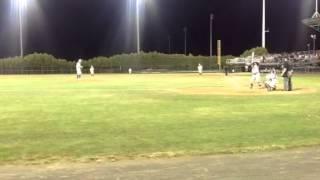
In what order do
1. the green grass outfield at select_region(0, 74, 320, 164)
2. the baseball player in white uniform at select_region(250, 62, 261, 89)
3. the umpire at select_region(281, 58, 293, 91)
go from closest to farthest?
the green grass outfield at select_region(0, 74, 320, 164) → the umpire at select_region(281, 58, 293, 91) → the baseball player in white uniform at select_region(250, 62, 261, 89)

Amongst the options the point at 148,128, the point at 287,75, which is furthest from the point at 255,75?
the point at 148,128

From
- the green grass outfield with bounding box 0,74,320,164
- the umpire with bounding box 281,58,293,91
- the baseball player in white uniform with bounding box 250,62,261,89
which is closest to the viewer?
the green grass outfield with bounding box 0,74,320,164

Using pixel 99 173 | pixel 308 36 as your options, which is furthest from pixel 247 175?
pixel 308 36

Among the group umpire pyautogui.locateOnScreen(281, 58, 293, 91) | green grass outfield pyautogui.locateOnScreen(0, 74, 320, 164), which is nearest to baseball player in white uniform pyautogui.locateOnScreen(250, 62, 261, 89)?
umpire pyautogui.locateOnScreen(281, 58, 293, 91)

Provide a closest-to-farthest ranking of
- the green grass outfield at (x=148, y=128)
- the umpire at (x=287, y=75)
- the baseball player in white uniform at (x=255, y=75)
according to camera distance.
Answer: the green grass outfield at (x=148, y=128)
the umpire at (x=287, y=75)
the baseball player in white uniform at (x=255, y=75)

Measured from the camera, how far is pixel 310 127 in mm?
17484

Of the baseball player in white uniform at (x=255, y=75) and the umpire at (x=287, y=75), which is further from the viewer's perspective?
the baseball player in white uniform at (x=255, y=75)

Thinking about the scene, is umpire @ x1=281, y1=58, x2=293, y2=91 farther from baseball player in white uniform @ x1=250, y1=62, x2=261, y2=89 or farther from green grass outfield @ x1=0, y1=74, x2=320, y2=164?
green grass outfield @ x1=0, y1=74, x2=320, y2=164

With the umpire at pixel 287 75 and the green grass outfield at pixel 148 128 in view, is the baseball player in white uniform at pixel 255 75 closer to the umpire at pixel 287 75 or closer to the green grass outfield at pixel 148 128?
the umpire at pixel 287 75

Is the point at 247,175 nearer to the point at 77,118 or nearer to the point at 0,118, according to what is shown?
the point at 77,118

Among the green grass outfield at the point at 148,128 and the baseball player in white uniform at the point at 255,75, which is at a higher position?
the baseball player in white uniform at the point at 255,75

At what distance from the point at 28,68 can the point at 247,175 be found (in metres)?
86.3

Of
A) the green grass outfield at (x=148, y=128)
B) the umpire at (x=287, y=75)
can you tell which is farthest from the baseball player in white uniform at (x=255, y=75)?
the green grass outfield at (x=148, y=128)

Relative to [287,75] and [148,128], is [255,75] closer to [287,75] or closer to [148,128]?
[287,75]
